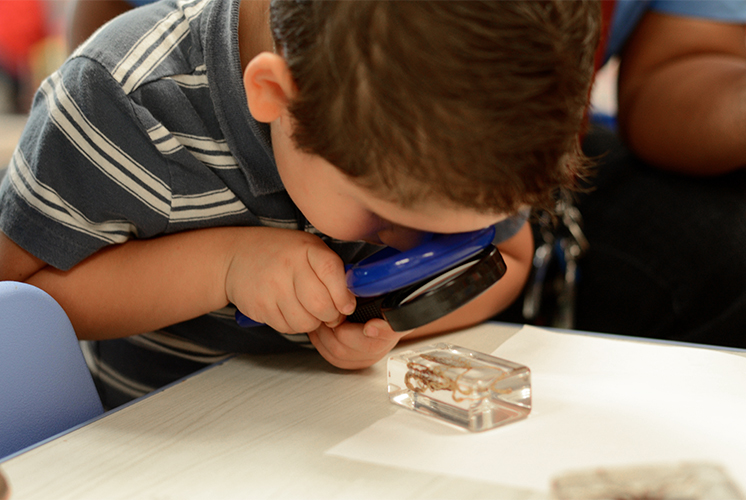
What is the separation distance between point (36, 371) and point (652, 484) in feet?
1.26

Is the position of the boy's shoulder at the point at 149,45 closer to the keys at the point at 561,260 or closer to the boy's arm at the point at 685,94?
the keys at the point at 561,260

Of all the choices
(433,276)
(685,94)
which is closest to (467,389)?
(433,276)

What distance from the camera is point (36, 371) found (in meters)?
0.42

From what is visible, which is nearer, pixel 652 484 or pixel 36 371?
pixel 652 484

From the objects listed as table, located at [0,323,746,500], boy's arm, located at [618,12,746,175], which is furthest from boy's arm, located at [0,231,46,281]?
boy's arm, located at [618,12,746,175]

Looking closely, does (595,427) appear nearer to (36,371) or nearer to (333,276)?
(333,276)

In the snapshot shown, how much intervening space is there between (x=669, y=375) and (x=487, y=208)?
222mm

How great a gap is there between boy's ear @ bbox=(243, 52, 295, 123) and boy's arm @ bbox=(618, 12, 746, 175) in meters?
0.66

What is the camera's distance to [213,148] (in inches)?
21.0

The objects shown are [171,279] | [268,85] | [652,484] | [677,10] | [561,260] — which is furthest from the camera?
[677,10]

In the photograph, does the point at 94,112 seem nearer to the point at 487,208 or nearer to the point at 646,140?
the point at 487,208

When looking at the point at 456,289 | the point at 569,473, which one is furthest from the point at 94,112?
the point at 569,473

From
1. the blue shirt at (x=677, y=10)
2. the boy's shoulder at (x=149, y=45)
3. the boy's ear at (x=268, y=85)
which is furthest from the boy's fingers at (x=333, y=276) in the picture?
the blue shirt at (x=677, y=10)

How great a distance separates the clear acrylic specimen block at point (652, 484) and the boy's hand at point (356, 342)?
18 cm
